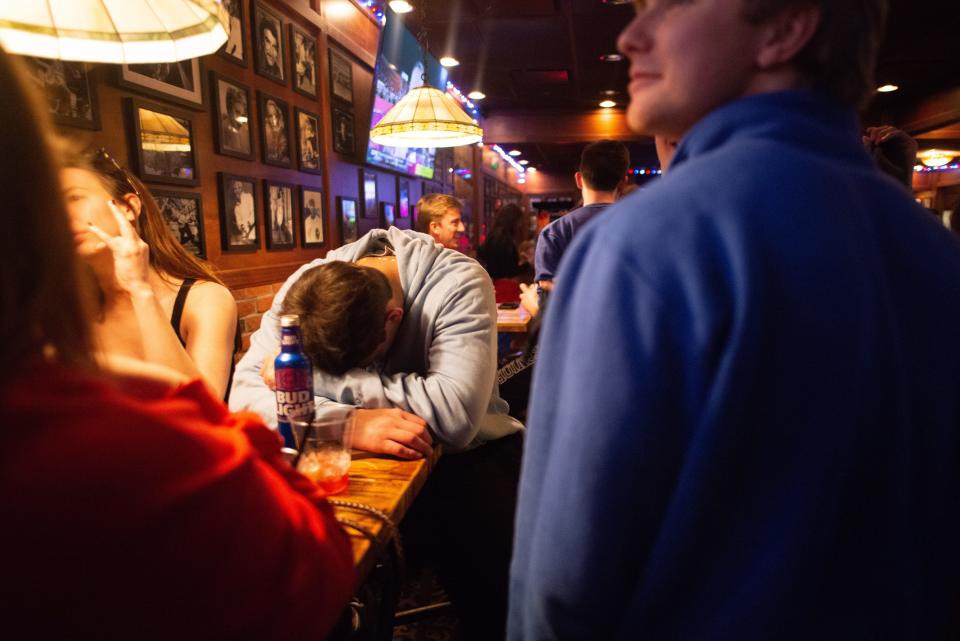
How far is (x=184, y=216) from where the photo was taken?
2.40 meters

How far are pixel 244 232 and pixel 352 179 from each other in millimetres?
1594

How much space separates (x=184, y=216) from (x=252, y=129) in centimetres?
77

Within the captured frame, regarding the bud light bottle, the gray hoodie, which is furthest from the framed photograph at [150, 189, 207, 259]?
the bud light bottle

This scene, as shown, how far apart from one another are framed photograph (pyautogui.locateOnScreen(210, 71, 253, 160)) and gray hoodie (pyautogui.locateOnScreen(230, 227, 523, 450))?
1.28m

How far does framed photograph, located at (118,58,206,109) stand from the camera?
205 centimetres

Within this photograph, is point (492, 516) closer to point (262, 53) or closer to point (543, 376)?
point (543, 376)

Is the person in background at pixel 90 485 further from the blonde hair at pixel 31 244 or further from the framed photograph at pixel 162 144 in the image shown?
the framed photograph at pixel 162 144

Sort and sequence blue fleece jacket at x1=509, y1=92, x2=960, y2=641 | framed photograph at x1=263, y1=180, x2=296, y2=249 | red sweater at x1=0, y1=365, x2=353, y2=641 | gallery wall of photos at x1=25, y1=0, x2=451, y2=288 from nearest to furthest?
1. red sweater at x1=0, y1=365, x2=353, y2=641
2. blue fleece jacket at x1=509, y1=92, x2=960, y2=641
3. gallery wall of photos at x1=25, y1=0, x2=451, y2=288
4. framed photograph at x1=263, y1=180, x2=296, y2=249

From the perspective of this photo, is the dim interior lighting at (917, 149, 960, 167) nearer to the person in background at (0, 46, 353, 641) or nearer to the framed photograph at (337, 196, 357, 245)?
the framed photograph at (337, 196, 357, 245)

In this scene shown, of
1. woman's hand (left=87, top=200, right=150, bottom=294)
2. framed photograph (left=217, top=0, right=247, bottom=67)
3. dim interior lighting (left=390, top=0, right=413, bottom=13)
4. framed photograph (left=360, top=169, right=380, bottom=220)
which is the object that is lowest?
woman's hand (left=87, top=200, right=150, bottom=294)

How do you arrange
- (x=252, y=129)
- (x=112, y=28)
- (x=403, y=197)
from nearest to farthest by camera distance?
(x=112, y=28), (x=252, y=129), (x=403, y=197)

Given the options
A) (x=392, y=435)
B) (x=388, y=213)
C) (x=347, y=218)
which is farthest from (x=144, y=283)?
(x=388, y=213)

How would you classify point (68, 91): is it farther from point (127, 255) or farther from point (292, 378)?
point (292, 378)

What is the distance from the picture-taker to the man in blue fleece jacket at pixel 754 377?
1.73 feet
